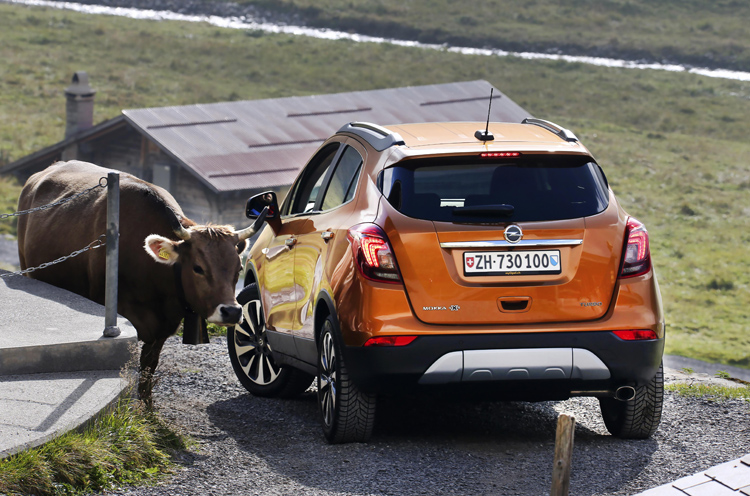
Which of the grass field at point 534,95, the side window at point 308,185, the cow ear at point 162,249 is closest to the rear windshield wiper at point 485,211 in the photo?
the side window at point 308,185

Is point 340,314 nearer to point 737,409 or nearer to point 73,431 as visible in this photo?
point 73,431

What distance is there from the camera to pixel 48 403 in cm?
645

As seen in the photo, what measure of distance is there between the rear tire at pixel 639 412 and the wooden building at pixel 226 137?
91.7ft

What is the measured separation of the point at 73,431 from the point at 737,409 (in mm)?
5124

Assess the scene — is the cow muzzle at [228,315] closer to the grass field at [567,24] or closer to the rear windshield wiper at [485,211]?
the rear windshield wiper at [485,211]

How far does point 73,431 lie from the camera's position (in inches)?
239

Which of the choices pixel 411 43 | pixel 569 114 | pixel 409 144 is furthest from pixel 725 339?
pixel 411 43

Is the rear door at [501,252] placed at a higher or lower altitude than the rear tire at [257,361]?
higher

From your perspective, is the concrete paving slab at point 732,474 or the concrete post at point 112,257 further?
the concrete post at point 112,257

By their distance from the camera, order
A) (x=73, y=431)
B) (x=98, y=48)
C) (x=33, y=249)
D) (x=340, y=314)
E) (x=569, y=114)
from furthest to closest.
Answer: (x=98, y=48) → (x=569, y=114) → (x=33, y=249) → (x=340, y=314) → (x=73, y=431)

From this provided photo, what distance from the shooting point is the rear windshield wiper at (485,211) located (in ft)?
21.2

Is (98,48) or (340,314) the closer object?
(340,314)

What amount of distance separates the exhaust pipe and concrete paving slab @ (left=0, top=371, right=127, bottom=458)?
3.11 m

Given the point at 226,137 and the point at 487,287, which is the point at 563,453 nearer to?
the point at 487,287
